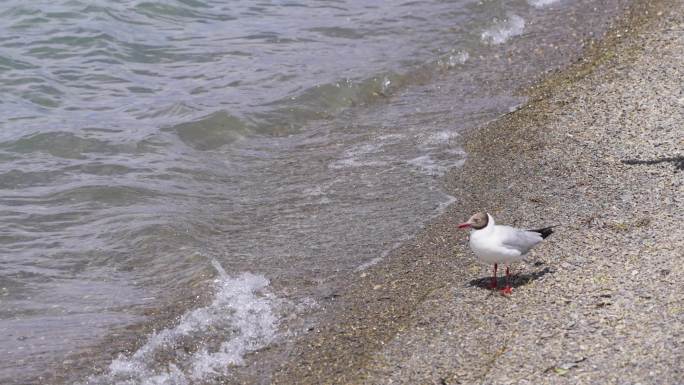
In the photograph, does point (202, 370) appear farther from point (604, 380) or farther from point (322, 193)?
point (322, 193)

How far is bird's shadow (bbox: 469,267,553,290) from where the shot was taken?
6.33 meters

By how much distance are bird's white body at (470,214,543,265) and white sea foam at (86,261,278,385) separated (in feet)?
5.20

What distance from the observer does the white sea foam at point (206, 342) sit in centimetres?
607

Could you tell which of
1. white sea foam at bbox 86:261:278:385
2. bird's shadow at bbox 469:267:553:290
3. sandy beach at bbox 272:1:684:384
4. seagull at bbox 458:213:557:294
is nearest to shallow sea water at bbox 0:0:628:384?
white sea foam at bbox 86:261:278:385

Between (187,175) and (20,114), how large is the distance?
3.35m

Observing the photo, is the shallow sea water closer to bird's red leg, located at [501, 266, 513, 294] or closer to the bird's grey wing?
bird's red leg, located at [501, 266, 513, 294]

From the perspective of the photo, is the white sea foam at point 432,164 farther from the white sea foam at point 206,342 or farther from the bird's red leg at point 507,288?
the bird's red leg at point 507,288

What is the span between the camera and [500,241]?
6.10 meters

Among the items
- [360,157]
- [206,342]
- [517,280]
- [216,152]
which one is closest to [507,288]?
[517,280]

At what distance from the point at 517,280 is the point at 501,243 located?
43 centimetres

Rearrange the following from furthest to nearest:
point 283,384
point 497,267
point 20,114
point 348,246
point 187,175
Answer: point 20,114 < point 187,175 < point 348,246 < point 497,267 < point 283,384

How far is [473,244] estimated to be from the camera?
6238mm

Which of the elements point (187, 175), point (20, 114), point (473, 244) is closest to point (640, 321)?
point (473, 244)

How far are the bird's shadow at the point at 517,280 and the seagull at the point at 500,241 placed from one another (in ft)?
0.25
